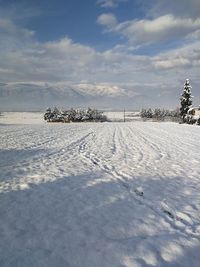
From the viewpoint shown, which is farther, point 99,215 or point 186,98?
point 186,98

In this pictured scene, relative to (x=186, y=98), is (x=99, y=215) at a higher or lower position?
lower

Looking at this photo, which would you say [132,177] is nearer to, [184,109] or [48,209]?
[48,209]

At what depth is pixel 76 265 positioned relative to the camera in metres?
4.34

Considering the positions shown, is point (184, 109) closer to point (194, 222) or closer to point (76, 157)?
point (76, 157)

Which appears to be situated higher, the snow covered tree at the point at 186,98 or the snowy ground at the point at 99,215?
the snow covered tree at the point at 186,98

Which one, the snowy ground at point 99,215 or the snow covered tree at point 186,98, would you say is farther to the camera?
the snow covered tree at point 186,98

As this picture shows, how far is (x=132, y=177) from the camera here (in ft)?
32.6

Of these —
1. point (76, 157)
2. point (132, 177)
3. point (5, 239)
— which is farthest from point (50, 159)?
point (5, 239)

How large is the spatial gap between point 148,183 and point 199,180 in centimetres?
179

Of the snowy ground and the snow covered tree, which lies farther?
the snow covered tree

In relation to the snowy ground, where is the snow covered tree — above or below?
above

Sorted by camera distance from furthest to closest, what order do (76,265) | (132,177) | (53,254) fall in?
(132,177) < (53,254) < (76,265)

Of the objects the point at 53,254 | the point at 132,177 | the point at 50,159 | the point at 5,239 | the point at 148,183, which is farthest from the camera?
the point at 50,159

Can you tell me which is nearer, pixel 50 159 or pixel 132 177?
pixel 132 177
